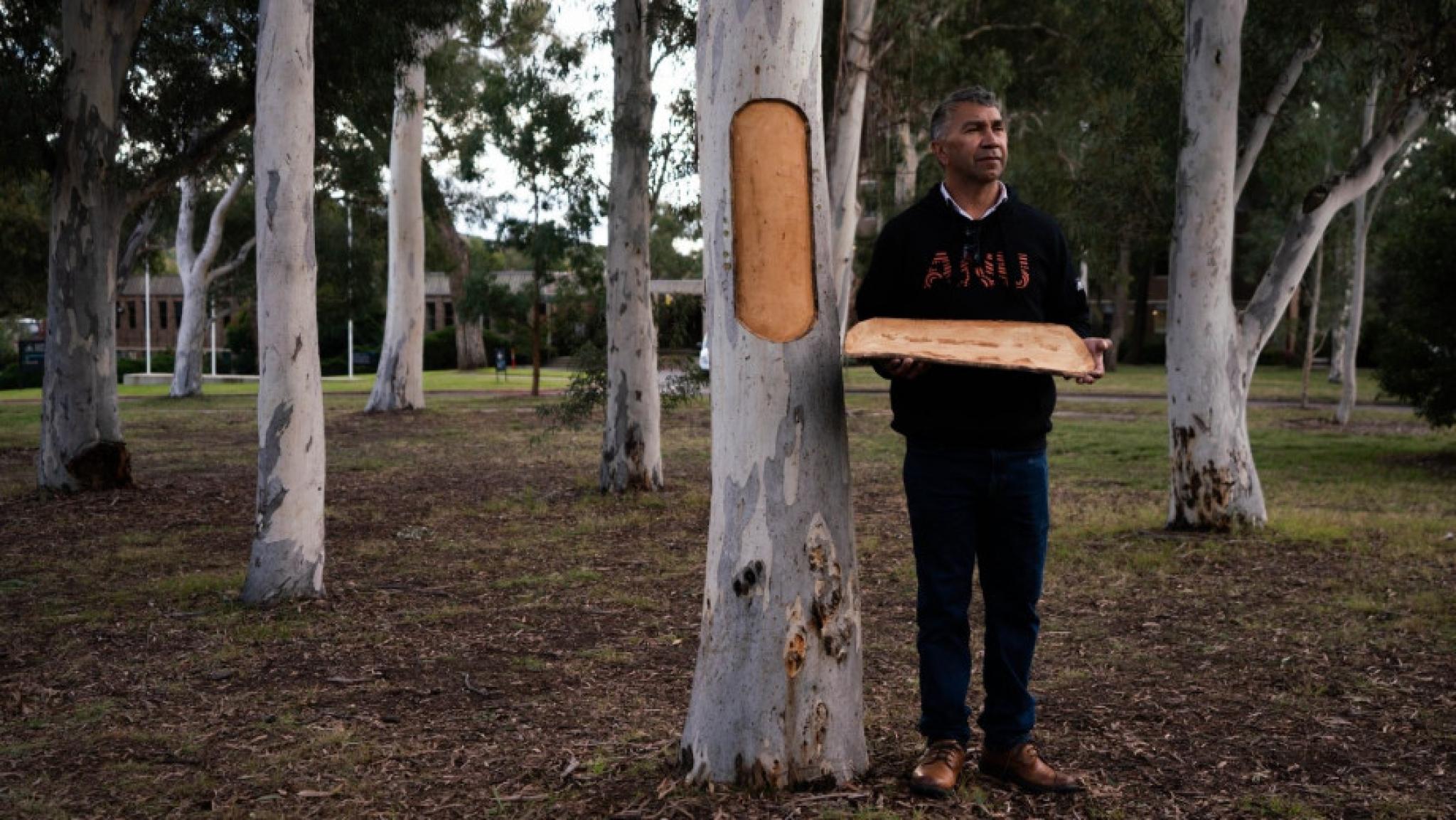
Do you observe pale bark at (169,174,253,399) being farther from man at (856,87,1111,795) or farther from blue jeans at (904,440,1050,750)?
blue jeans at (904,440,1050,750)

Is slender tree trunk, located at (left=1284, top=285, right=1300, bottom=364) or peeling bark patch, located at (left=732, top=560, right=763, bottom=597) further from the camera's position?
slender tree trunk, located at (left=1284, top=285, right=1300, bottom=364)

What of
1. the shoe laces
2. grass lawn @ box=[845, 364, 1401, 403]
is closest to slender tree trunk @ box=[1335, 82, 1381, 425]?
grass lawn @ box=[845, 364, 1401, 403]

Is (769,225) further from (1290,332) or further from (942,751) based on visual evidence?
(1290,332)

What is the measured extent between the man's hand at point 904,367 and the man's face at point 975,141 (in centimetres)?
64

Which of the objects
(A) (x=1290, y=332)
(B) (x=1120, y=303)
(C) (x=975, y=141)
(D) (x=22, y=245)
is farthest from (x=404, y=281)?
(B) (x=1120, y=303)

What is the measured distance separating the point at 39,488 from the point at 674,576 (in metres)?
7.01

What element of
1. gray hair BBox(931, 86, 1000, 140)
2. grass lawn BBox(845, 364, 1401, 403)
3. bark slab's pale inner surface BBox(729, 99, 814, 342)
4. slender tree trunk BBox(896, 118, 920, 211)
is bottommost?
grass lawn BBox(845, 364, 1401, 403)

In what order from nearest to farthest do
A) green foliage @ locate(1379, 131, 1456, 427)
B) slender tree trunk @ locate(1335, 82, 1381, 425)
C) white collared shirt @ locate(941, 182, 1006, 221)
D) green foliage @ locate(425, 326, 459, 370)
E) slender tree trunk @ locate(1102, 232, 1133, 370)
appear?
white collared shirt @ locate(941, 182, 1006, 221)
green foliage @ locate(1379, 131, 1456, 427)
slender tree trunk @ locate(1335, 82, 1381, 425)
slender tree trunk @ locate(1102, 232, 1133, 370)
green foliage @ locate(425, 326, 459, 370)

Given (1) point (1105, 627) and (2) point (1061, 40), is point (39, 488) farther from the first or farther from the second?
(2) point (1061, 40)

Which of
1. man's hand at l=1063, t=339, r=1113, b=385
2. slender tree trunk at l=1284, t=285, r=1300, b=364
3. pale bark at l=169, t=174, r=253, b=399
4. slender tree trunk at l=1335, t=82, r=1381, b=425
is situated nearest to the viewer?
man's hand at l=1063, t=339, r=1113, b=385

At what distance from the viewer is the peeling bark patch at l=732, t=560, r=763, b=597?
3.86 metres

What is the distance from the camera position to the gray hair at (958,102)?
3830 mm

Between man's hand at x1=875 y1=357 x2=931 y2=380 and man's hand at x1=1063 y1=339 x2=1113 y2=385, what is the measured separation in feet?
1.29

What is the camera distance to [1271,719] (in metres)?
4.92
